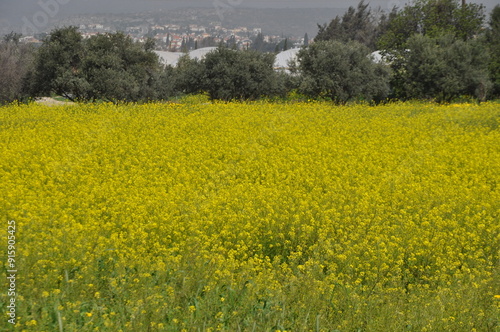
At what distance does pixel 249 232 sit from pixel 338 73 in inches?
845

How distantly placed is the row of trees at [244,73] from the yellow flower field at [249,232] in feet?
44.8

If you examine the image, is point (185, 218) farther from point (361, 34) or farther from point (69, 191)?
point (361, 34)

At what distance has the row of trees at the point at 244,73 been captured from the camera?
27.3m

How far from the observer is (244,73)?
2819 centimetres

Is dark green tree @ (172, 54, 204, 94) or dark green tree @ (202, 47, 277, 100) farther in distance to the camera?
dark green tree @ (172, 54, 204, 94)

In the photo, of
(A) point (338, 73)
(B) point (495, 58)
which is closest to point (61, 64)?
(A) point (338, 73)

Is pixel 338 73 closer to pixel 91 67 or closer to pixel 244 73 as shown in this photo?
pixel 244 73

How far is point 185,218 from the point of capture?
756 cm

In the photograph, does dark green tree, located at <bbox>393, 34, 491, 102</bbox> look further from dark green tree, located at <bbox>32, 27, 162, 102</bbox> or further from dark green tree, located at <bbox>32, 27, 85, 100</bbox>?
dark green tree, located at <bbox>32, 27, 85, 100</bbox>

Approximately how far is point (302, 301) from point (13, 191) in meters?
5.33

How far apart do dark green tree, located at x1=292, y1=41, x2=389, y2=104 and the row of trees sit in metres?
0.05

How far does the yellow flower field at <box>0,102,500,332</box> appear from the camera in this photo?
17.0 feet

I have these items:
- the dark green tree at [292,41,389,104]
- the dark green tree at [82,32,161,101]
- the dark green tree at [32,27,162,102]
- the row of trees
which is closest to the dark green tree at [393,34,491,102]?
the row of trees

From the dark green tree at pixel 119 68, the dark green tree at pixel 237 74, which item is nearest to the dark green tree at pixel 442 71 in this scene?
the dark green tree at pixel 237 74
